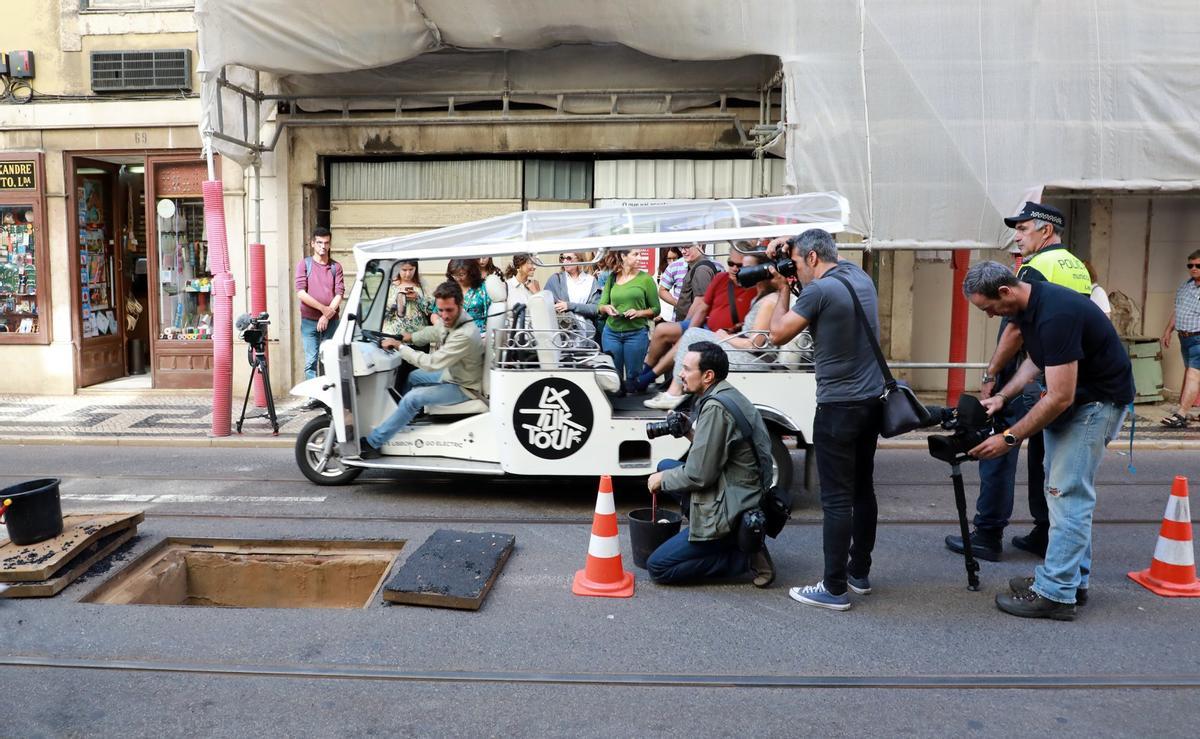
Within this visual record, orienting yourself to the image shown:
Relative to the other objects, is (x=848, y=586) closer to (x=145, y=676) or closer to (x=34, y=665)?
(x=145, y=676)

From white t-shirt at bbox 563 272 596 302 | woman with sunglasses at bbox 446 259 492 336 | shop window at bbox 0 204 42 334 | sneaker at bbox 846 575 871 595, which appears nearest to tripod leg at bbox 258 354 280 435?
woman with sunglasses at bbox 446 259 492 336

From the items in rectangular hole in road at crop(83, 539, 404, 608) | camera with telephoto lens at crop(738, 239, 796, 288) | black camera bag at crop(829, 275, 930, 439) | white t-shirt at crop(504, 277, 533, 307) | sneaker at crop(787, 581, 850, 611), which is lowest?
rectangular hole in road at crop(83, 539, 404, 608)

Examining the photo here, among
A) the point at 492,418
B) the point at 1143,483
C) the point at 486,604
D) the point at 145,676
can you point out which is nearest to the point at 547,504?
the point at 492,418

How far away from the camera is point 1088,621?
490cm

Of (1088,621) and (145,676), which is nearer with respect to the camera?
(145,676)

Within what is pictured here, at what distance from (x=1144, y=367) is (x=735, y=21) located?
22.5 ft

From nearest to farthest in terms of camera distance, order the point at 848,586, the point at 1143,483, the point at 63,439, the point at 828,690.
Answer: the point at 828,690 → the point at 848,586 → the point at 1143,483 → the point at 63,439

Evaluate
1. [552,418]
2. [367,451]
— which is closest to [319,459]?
[367,451]

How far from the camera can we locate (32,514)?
5555mm

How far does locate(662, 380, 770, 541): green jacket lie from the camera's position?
5000mm

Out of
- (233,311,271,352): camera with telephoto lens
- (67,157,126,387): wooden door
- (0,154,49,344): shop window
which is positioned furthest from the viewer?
(67,157,126,387): wooden door

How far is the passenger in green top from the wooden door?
874 centimetres

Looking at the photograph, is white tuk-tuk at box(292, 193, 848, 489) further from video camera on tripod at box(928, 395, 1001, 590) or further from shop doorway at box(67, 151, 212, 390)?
shop doorway at box(67, 151, 212, 390)

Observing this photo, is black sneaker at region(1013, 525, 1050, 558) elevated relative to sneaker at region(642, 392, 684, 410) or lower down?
lower down
